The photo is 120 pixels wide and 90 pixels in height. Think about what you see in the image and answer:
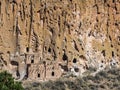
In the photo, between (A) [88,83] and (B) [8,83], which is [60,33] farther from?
(B) [8,83]

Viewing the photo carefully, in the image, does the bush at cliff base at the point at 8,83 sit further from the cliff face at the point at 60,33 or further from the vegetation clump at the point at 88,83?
the cliff face at the point at 60,33

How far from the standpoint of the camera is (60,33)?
4225cm

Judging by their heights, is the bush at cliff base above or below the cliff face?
below

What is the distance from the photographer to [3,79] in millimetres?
23484

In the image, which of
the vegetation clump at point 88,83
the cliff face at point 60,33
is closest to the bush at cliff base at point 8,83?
the vegetation clump at point 88,83

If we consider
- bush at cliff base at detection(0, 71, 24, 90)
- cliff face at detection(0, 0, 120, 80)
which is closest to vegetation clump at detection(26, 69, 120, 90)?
cliff face at detection(0, 0, 120, 80)

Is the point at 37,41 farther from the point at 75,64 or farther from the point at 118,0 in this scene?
the point at 118,0

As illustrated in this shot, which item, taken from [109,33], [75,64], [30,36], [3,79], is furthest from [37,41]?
[3,79]

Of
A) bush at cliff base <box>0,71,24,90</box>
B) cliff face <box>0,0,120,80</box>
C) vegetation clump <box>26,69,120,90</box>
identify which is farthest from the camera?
cliff face <box>0,0,120,80</box>

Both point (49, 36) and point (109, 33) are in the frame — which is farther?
point (109, 33)

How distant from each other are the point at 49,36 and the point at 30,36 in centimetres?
154

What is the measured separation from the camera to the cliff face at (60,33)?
40.6 metres

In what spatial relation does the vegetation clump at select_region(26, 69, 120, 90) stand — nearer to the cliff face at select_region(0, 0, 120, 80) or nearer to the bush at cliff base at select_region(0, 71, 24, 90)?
the cliff face at select_region(0, 0, 120, 80)

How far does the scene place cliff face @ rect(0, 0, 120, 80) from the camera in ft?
133
